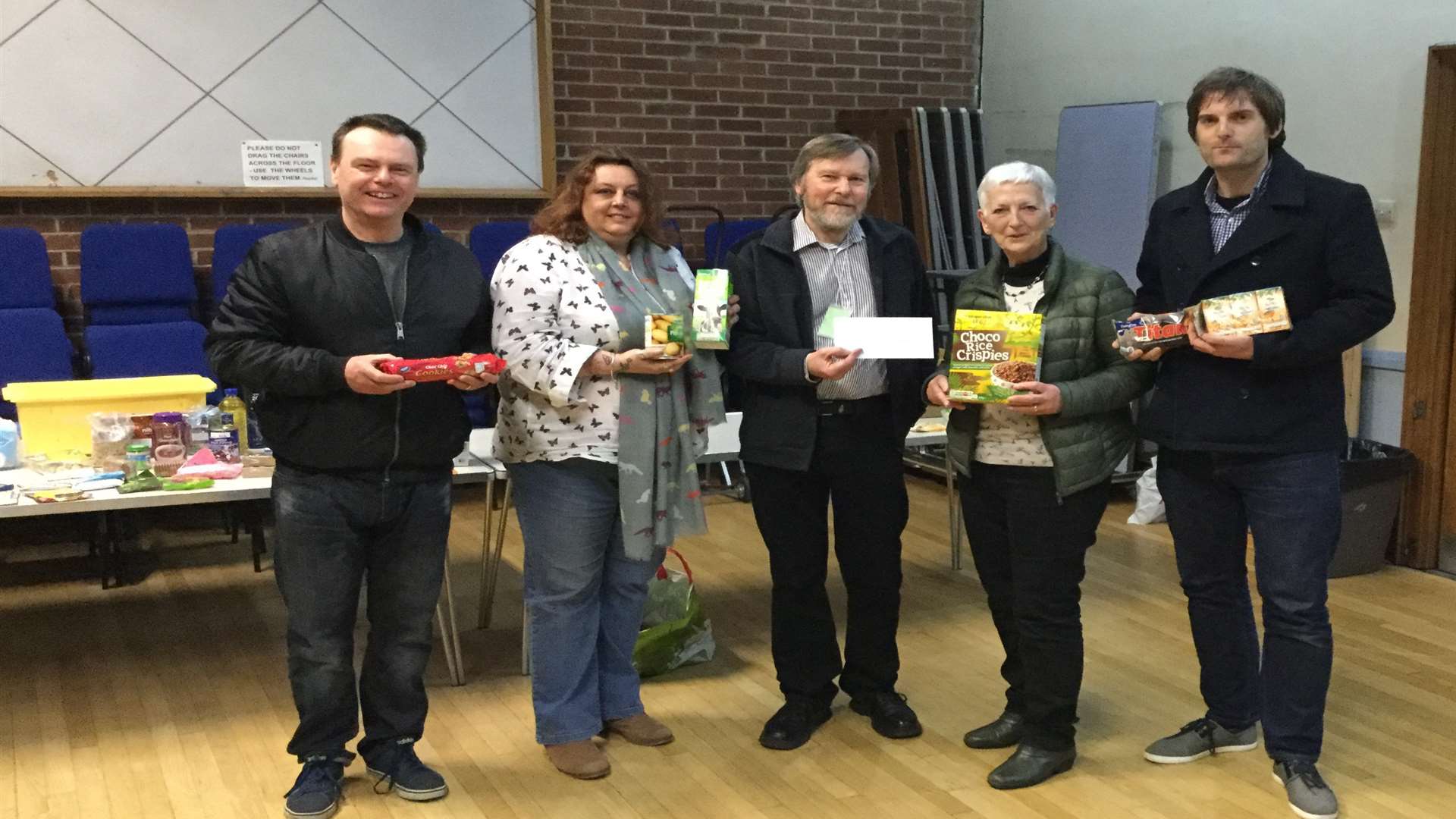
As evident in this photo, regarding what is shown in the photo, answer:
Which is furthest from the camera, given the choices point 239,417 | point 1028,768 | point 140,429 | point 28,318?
point 28,318

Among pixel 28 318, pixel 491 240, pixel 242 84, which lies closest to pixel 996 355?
pixel 491 240

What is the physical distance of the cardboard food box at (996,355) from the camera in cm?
283

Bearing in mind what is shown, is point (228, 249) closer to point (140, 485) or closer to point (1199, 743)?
point (140, 485)

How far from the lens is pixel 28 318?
5145mm

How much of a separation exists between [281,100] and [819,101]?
9.14 feet

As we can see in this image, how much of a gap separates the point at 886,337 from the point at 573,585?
905 mm

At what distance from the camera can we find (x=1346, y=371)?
16.5 ft

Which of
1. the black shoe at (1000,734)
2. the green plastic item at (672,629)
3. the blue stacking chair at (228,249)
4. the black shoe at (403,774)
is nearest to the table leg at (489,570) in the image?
the green plastic item at (672,629)

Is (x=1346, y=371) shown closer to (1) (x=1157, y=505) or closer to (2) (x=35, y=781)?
(1) (x=1157, y=505)

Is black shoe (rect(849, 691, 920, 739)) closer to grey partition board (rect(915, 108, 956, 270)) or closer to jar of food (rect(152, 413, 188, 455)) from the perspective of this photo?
jar of food (rect(152, 413, 188, 455))

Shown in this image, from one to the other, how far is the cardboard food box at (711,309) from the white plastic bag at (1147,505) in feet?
10.3

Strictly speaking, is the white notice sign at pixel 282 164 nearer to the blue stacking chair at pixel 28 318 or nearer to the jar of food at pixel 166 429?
the blue stacking chair at pixel 28 318

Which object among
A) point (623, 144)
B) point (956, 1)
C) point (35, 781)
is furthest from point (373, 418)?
point (956, 1)

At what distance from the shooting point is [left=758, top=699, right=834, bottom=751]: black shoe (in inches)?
127
